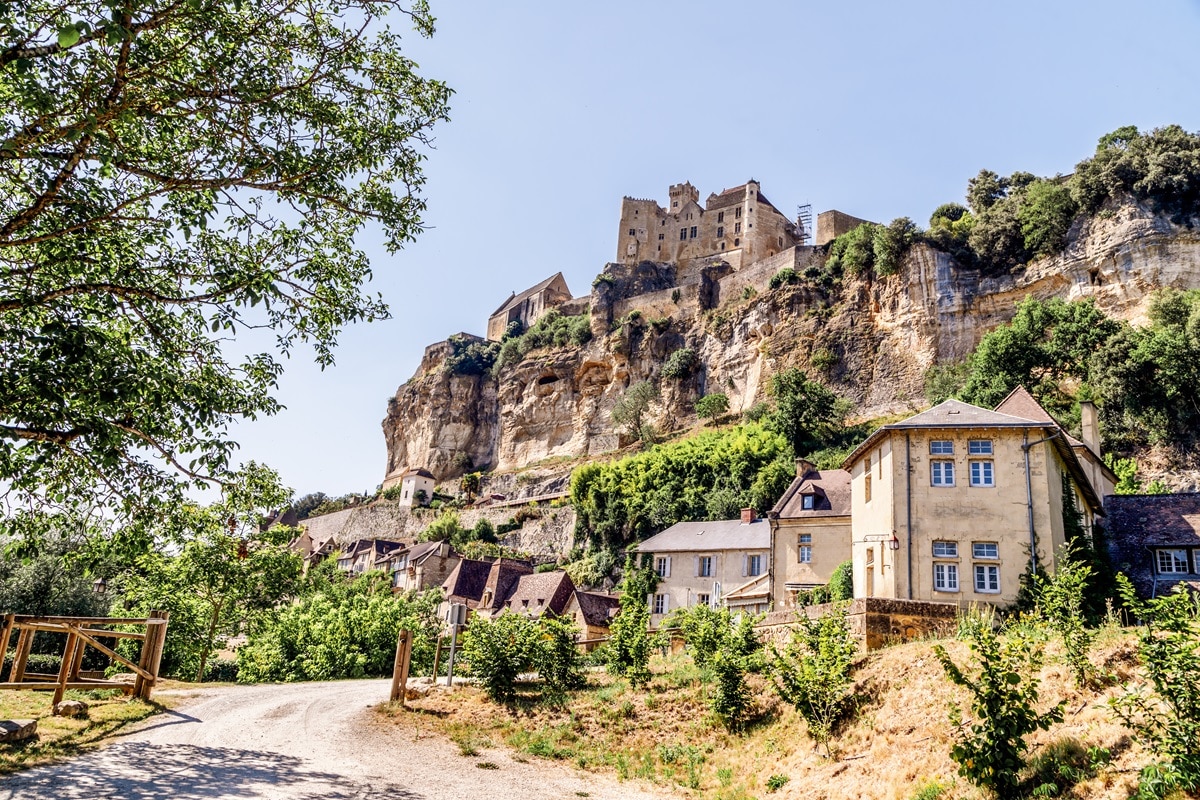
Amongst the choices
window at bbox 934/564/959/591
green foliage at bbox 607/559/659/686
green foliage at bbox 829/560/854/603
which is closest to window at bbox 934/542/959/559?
window at bbox 934/564/959/591

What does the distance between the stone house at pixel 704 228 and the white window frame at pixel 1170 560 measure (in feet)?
189

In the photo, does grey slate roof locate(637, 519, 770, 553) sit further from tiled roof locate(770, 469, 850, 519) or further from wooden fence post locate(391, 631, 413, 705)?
wooden fence post locate(391, 631, 413, 705)

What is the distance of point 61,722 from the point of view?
12828 mm

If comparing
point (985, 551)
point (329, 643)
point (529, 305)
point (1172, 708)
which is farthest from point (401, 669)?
point (529, 305)

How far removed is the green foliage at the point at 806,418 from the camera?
48.8 m

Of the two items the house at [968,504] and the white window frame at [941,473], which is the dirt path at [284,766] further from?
the white window frame at [941,473]

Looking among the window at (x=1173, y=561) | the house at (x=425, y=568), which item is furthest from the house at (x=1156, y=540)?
the house at (x=425, y=568)

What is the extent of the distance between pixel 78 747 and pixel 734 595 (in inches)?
1000

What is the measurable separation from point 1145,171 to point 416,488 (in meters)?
62.8

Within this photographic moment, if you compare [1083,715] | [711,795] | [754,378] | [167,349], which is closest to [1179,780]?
[1083,715]

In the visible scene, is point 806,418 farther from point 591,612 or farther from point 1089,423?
point 1089,423

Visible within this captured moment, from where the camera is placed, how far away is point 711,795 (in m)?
13.5

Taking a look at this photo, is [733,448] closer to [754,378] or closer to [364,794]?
[754,378]

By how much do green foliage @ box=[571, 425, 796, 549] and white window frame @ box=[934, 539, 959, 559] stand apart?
70.4 ft
